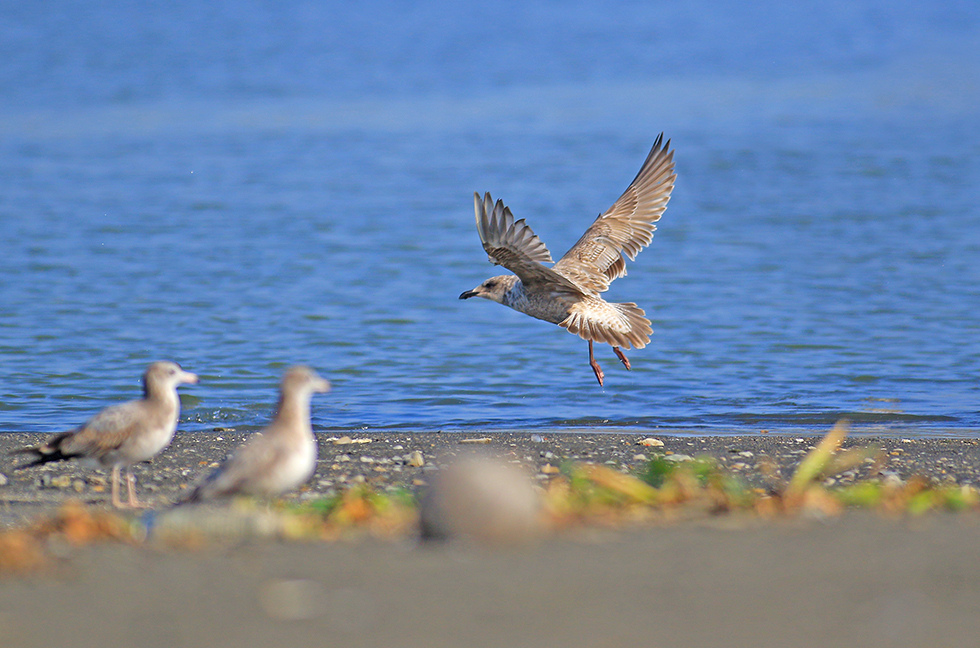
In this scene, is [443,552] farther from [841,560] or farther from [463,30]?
[463,30]

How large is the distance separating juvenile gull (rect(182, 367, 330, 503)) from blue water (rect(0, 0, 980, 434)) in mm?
5118

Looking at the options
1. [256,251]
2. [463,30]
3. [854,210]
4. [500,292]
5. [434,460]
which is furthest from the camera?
[463,30]

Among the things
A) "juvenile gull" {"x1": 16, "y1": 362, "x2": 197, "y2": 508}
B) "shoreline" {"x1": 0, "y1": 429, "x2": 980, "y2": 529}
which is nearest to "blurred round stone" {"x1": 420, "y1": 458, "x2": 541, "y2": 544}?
"juvenile gull" {"x1": 16, "y1": 362, "x2": 197, "y2": 508}

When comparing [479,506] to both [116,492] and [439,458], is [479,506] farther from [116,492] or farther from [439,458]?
[439,458]

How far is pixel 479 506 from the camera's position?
5.15 m

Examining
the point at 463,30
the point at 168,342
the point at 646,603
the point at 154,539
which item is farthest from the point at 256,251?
the point at 463,30

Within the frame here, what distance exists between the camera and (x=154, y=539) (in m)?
5.54

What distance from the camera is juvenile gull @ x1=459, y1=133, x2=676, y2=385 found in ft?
31.4

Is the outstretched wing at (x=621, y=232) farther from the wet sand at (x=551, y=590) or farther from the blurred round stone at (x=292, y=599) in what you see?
the blurred round stone at (x=292, y=599)

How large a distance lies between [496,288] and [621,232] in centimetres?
157

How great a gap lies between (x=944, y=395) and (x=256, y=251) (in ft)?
38.4

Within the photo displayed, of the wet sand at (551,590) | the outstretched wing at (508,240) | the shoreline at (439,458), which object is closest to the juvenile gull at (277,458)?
the wet sand at (551,590)

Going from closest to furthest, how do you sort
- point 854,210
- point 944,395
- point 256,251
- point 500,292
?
1. point 500,292
2. point 944,395
3. point 256,251
4. point 854,210

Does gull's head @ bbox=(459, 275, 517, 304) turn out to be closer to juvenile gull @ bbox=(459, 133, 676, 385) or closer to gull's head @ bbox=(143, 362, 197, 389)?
juvenile gull @ bbox=(459, 133, 676, 385)
